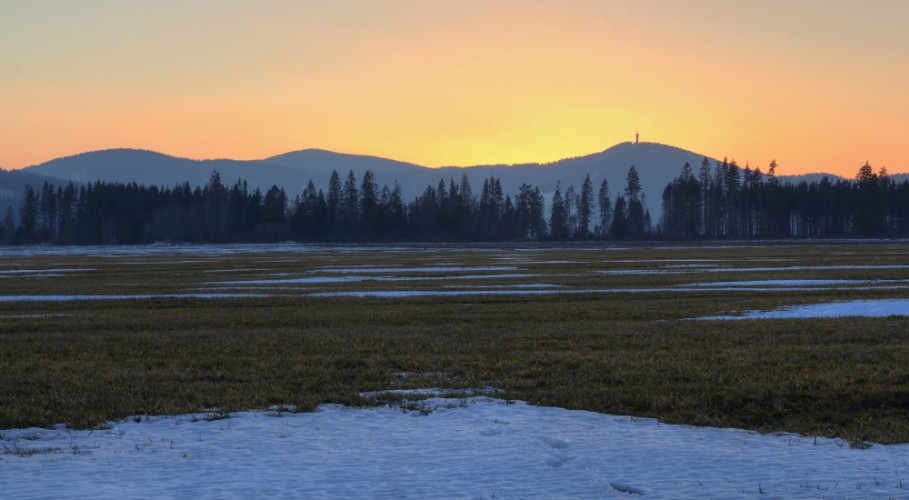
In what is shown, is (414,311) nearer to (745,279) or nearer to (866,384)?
(866,384)

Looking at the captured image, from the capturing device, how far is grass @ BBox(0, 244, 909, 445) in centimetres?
1248

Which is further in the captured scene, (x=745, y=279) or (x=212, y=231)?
(x=212, y=231)

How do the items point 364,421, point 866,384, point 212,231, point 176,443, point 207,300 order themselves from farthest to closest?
point 212,231 → point 207,300 → point 866,384 → point 364,421 → point 176,443

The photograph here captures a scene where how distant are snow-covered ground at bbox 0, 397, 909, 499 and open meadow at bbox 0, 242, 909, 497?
36 cm

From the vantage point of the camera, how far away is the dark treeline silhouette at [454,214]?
A: 16262cm

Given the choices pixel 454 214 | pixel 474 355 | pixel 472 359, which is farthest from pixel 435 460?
pixel 454 214

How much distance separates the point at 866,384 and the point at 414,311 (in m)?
15.9

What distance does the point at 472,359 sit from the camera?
1683 centimetres

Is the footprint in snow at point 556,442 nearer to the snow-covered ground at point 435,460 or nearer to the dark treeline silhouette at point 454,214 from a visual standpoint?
the snow-covered ground at point 435,460

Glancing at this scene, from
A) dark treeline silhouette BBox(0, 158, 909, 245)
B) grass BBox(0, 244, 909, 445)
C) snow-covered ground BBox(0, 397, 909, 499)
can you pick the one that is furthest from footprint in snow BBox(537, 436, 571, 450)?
dark treeline silhouette BBox(0, 158, 909, 245)

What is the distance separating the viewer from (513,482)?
886 centimetres

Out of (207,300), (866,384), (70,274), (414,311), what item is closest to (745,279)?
(414,311)

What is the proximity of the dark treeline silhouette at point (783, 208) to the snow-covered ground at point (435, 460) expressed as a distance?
151 m

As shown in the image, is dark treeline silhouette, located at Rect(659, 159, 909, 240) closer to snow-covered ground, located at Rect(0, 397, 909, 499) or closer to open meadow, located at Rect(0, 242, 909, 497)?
open meadow, located at Rect(0, 242, 909, 497)
